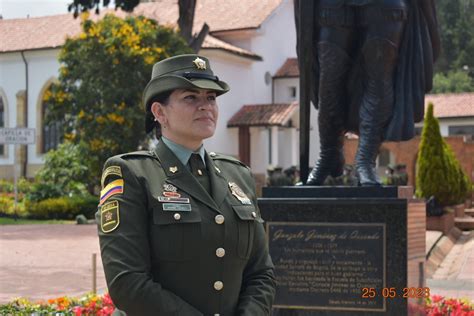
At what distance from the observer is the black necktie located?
307cm

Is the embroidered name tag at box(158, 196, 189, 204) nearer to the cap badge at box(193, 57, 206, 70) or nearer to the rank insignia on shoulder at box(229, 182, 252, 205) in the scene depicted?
the rank insignia on shoulder at box(229, 182, 252, 205)

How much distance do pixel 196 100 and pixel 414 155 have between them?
30488 millimetres

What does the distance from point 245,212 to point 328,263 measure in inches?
116

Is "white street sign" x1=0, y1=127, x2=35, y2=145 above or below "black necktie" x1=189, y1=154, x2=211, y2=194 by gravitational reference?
above

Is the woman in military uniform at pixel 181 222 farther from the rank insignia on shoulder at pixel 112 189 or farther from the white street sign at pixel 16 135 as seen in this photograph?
the white street sign at pixel 16 135

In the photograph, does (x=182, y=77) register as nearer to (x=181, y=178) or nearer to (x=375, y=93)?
(x=181, y=178)

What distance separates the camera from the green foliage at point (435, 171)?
20203 millimetres

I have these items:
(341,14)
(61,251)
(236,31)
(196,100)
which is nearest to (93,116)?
(61,251)

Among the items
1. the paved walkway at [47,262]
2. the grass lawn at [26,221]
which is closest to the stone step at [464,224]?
the paved walkway at [47,262]

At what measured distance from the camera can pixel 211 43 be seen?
3397cm

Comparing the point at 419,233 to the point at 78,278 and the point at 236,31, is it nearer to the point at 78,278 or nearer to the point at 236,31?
the point at 78,278

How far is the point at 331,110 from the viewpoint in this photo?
667cm

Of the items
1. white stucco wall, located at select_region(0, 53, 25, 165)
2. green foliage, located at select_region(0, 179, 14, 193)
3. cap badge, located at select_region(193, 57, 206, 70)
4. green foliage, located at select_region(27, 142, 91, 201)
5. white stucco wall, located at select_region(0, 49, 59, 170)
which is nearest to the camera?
cap badge, located at select_region(193, 57, 206, 70)

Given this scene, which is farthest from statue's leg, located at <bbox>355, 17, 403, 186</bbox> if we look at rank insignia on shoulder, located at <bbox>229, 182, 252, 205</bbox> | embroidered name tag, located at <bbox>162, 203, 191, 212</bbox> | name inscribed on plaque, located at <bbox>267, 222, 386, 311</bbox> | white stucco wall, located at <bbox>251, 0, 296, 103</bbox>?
white stucco wall, located at <bbox>251, 0, 296, 103</bbox>
